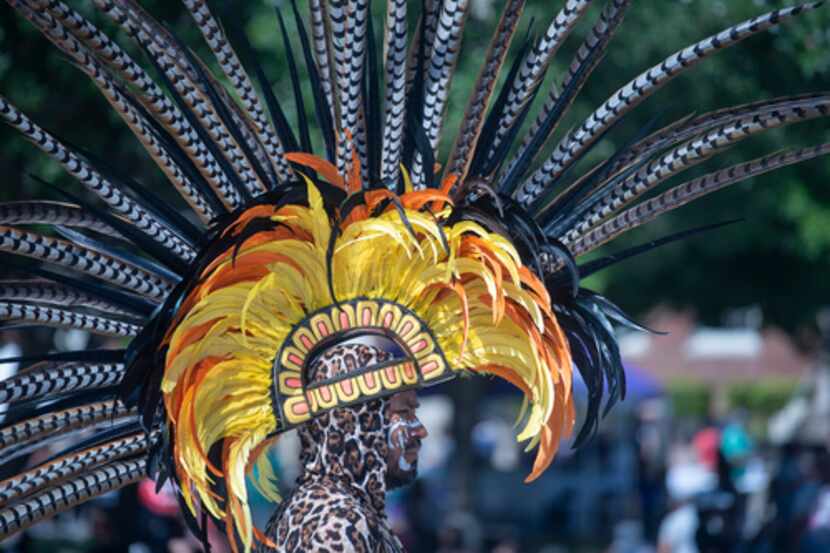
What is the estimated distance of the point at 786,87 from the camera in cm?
973

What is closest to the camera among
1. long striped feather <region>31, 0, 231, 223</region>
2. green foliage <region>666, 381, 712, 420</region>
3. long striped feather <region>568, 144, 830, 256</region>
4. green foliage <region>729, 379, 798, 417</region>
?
long striped feather <region>31, 0, 231, 223</region>

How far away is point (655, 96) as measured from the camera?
33.6 feet

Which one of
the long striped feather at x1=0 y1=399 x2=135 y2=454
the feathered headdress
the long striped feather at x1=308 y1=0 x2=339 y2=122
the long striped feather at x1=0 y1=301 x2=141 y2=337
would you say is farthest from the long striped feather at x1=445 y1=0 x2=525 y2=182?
the long striped feather at x1=0 y1=399 x2=135 y2=454

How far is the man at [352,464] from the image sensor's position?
3.62 m

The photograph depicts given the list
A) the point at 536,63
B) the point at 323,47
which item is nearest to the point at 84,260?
the point at 323,47

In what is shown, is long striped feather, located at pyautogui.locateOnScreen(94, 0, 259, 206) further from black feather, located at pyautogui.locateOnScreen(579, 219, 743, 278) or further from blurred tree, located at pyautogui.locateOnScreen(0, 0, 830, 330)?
black feather, located at pyautogui.locateOnScreen(579, 219, 743, 278)

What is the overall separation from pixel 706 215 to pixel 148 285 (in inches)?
358

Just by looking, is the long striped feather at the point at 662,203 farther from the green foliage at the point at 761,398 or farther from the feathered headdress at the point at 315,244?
the green foliage at the point at 761,398

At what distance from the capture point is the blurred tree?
7.98 metres

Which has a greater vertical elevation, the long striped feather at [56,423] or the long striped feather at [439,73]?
the long striped feather at [439,73]

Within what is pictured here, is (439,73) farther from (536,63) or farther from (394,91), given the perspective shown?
(536,63)

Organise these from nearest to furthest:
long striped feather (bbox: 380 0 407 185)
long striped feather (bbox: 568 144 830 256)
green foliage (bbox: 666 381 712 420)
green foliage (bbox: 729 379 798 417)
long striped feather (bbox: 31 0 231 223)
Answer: long striped feather (bbox: 31 0 231 223), long striped feather (bbox: 380 0 407 185), long striped feather (bbox: 568 144 830 256), green foliage (bbox: 666 381 712 420), green foliage (bbox: 729 379 798 417)

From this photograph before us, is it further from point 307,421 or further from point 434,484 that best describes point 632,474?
point 307,421

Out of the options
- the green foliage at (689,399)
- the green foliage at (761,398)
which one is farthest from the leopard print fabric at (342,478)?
the green foliage at (761,398)
